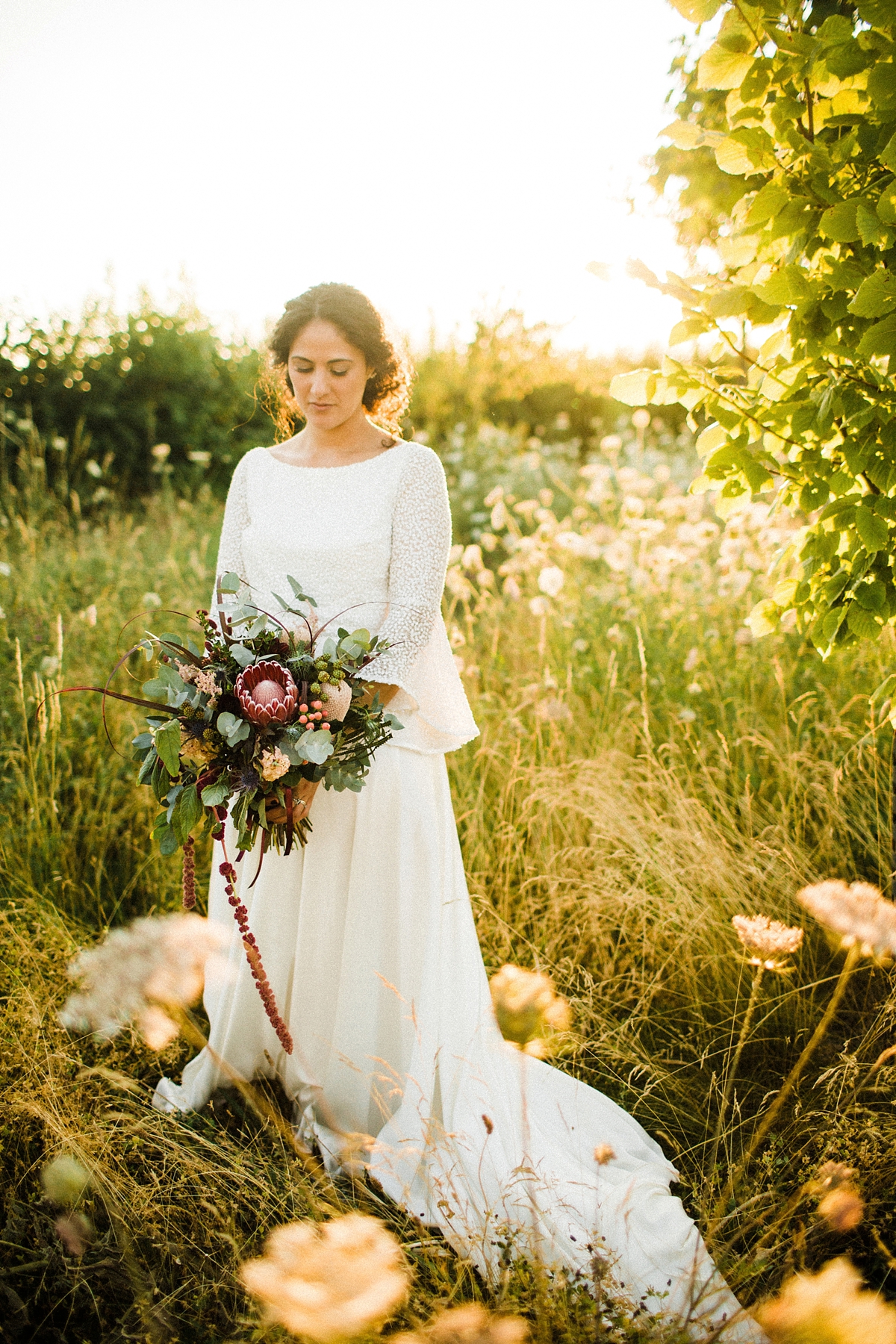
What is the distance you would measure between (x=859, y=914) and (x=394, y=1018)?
1.36m

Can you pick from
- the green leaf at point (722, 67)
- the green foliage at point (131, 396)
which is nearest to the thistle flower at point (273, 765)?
the green leaf at point (722, 67)

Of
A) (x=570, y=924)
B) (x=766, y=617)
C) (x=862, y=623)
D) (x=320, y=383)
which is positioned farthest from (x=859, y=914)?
(x=320, y=383)

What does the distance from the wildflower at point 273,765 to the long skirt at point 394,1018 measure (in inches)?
21.4

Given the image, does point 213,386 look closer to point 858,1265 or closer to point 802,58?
point 802,58

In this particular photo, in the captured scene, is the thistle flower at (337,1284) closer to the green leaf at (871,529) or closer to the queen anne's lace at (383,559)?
the queen anne's lace at (383,559)

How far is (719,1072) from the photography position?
102 inches

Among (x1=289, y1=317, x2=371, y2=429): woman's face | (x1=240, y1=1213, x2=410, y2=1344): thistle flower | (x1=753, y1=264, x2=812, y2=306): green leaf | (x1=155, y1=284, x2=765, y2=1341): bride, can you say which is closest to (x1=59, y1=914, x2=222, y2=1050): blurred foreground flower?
(x1=155, y1=284, x2=765, y2=1341): bride

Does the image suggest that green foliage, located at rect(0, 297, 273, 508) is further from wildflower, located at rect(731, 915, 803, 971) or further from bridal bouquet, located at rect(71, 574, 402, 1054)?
wildflower, located at rect(731, 915, 803, 971)

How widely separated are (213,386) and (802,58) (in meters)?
7.24

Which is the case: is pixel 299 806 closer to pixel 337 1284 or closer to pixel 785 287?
pixel 337 1284

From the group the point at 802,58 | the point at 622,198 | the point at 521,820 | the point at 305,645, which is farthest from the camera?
the point at 521,820

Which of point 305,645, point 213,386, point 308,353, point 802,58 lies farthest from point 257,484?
point 213,386

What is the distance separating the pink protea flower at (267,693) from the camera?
1855 millimetres

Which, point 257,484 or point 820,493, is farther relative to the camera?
point 257,484
